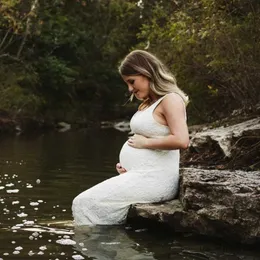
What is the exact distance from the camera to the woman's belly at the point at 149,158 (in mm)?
8391

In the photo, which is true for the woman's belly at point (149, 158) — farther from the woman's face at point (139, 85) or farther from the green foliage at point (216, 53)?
the green foliage at point (216, 53)

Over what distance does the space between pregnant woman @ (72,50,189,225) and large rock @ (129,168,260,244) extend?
207mm

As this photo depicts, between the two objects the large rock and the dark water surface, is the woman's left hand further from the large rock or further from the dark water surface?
the dark water surface

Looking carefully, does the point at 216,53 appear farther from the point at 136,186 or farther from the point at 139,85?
the point at 136,186

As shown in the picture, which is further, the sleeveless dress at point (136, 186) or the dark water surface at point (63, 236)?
the sleeveless dress at point (136, 186)

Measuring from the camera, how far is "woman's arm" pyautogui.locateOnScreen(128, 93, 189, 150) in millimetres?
8117

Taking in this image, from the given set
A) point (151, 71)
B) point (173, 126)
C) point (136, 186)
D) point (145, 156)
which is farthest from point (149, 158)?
point (151, 71)

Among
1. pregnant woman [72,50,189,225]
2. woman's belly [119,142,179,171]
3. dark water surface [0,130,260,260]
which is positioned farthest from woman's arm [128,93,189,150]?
dark water surface [0,130,260,260]

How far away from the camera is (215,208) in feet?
25.1

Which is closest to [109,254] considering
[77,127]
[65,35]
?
[77,127]

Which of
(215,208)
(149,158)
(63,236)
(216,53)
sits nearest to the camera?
(215,208)

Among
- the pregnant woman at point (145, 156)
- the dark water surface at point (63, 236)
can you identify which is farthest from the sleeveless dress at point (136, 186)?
the dark water surface at point (63, 236)

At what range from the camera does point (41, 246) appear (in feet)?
24.1

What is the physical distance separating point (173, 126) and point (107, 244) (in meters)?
1.66
